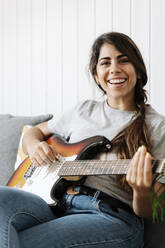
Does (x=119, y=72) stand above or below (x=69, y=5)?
below

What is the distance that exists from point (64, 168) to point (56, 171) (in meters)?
0.11

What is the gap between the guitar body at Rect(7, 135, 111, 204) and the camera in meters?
1.33

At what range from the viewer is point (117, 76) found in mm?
1445

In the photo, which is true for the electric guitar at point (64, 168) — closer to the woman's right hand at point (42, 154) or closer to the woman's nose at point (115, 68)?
the woman's right hand at point (42, 154)

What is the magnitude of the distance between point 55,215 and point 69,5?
1237mm

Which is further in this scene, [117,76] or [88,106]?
[88,106]

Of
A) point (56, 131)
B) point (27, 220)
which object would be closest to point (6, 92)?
point (56, 131)

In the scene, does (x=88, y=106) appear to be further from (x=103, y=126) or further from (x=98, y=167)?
(x=98, y=167)

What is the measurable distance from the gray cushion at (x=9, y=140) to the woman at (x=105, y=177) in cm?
17

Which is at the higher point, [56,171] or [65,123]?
[65,123]

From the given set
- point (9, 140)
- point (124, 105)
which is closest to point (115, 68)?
point (124, 105)

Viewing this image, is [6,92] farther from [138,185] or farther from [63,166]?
[138,185]

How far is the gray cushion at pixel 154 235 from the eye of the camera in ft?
4.23

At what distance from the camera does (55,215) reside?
52.6 inches
